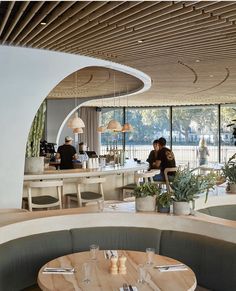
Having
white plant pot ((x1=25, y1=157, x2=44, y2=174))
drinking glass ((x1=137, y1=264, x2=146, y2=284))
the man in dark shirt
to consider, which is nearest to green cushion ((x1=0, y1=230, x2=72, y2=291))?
drinking glass ((x1=137, y1=264, x2=146, y2=284))

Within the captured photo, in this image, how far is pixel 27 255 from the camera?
3967mm

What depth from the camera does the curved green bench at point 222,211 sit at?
17.5 ft

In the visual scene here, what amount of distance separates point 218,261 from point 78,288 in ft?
4.81

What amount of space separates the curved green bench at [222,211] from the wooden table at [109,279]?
1.96m

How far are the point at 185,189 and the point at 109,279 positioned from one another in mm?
1547

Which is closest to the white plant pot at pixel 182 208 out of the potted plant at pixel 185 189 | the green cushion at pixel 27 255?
the potted plant at pixel 185 189

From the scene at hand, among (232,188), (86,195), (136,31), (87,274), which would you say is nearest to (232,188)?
(232,188)

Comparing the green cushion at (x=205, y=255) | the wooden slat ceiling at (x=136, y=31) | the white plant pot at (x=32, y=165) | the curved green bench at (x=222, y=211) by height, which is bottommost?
the green cushion at (x=205, y=255)

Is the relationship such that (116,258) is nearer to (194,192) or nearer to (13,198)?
(194,192)

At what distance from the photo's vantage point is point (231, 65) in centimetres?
811

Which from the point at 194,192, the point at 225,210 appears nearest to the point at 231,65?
the point at 225,210

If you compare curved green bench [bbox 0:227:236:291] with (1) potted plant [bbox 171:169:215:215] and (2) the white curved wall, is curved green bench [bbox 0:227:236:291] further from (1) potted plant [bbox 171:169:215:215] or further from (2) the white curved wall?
(2) the white curved wall

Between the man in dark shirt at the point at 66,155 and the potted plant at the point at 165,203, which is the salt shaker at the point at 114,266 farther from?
the man in dark shirt at the point at 66,155

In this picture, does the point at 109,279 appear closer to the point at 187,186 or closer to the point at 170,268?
the point at 170,268
